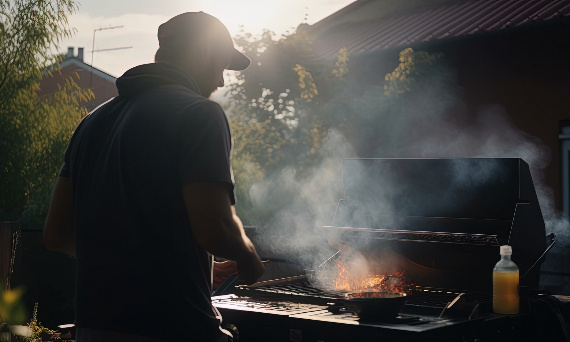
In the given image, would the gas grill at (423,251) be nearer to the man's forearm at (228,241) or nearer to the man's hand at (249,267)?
the man's hand at (249,267)

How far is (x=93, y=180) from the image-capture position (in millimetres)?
2082

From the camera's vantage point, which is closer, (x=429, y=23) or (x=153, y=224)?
(x=153, y=224)

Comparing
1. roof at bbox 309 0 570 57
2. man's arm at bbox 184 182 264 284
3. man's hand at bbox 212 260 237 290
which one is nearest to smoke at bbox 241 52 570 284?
roof at bbox 309 0 570 57

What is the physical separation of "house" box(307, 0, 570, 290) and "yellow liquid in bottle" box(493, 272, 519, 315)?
12.8ft

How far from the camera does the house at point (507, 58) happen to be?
8039 mm

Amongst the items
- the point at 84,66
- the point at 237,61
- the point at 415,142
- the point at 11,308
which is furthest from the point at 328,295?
the point at 84,66

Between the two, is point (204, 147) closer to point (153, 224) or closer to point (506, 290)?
point (153, 224)

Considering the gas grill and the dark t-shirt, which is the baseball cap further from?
the gas grill

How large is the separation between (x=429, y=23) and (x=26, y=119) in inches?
219

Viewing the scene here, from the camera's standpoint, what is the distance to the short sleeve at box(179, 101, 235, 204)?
1905 millimetres

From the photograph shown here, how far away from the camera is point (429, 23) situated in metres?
9.59

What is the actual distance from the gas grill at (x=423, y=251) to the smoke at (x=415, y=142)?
2987mm

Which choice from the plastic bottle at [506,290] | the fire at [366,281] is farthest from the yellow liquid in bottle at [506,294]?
the fire at [366,281]

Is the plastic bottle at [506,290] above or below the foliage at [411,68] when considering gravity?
below
